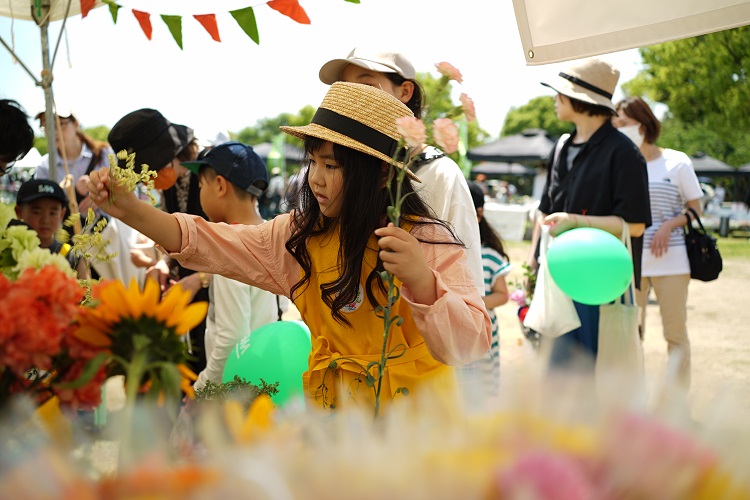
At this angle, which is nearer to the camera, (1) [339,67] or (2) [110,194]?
(2) [110,194]

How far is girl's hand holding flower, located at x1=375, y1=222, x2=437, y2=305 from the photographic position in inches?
61.9

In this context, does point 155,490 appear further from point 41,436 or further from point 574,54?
point 574,54

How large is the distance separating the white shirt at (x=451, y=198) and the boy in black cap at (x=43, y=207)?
2121 mm

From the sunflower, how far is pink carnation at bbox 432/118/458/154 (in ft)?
2.47

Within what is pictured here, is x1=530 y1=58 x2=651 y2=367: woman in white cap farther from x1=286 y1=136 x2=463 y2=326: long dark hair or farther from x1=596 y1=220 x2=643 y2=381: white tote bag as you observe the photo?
x1=286 y1=136 x2=463 y2=326: long dark hair

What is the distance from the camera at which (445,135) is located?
1472 mm

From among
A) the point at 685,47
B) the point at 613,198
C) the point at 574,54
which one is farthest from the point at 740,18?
the point at 685,47

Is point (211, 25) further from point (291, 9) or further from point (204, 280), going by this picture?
point (204, 280)

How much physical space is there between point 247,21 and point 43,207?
1.90 m

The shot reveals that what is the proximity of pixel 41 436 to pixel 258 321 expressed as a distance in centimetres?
273

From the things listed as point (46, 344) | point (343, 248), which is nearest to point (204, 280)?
point (343, 248)

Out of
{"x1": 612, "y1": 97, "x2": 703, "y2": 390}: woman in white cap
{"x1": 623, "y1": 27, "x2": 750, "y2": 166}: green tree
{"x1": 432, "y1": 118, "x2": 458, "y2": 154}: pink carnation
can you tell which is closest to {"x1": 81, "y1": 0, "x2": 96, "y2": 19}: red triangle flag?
{"x1": 432, "y1": 118, "x2": 458, "y2": 154}: pink carnation

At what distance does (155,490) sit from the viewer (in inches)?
22.2

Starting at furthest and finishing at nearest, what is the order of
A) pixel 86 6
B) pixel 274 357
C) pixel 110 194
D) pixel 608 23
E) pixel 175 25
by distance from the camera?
pixel 274 357 < pixel 86 6 < pixel 175 25 < pixel 608 23 < pixel 110 194
